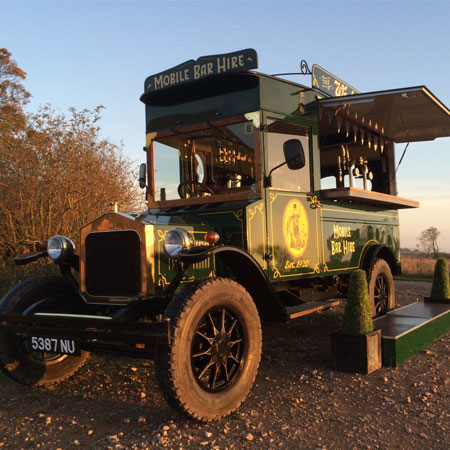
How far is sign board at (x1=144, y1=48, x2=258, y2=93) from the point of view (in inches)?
178

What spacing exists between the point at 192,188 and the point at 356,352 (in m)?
2.50

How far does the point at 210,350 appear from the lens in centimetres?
359

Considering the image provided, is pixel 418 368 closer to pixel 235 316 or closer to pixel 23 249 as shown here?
pixel 235 316

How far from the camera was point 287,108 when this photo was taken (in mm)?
5121

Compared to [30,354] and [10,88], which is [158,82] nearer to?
[30,354]

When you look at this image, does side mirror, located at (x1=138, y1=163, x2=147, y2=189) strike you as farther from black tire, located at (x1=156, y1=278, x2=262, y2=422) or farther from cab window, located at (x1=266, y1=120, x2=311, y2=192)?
black tire, located at (x1=156, y1=278, x2=262, y2=422)

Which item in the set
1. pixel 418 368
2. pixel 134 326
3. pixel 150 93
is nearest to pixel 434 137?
pixel 418 368

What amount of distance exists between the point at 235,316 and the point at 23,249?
277 inches

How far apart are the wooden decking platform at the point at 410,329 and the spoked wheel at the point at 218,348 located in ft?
6.19

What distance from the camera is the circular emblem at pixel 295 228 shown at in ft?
16.4

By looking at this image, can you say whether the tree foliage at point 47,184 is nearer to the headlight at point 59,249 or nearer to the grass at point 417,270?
the headlight at point 59,249

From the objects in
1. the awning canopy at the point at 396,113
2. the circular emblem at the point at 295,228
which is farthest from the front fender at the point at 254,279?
the awning canopy at the point at 396,113

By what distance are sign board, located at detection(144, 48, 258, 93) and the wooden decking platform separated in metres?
3.18

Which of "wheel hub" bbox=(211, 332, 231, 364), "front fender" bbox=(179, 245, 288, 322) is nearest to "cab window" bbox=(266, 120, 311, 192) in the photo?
"front fender" bbox=(179, 245, 288, 322)
